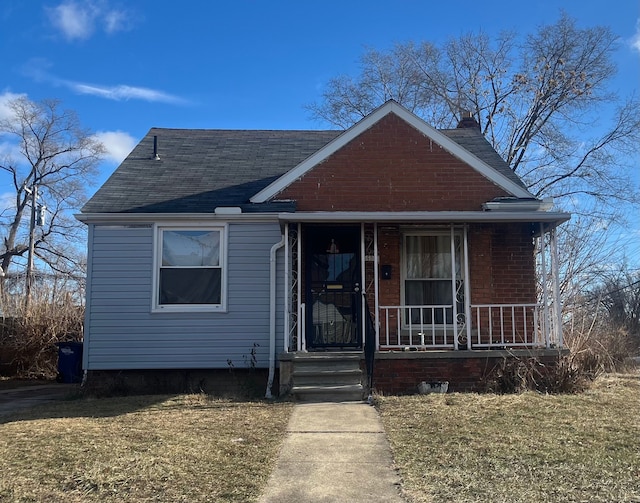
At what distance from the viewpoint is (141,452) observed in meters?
5.40

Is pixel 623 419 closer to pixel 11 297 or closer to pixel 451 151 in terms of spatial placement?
pixel 451 151

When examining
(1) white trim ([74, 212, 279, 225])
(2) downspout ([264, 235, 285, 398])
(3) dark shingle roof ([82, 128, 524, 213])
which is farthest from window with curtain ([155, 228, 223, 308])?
(2) downspout ([264, 235, 285, 398])

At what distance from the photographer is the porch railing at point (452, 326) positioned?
31.9 feet

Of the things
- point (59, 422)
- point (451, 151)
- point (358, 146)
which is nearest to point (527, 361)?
point (451, 151)

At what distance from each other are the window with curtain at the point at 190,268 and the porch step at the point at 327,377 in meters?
2.18

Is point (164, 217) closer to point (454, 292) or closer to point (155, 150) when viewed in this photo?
point (155, 150)

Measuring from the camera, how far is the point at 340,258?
1019 centimetres

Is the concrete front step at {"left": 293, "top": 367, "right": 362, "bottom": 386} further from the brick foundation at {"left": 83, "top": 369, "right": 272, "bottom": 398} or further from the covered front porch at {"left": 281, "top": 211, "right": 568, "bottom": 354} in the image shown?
the brick foundation at {"left": 83, "top": 369, "right": 272, "bottom": 398}

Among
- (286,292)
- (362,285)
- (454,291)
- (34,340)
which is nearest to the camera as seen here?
(454,291)

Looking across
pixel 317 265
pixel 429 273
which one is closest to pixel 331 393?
pixel 317 265

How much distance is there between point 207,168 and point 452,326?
19.1 feet

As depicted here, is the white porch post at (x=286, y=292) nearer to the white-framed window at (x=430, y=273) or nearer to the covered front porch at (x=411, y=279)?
the covered front porch at (x=411, y=279)

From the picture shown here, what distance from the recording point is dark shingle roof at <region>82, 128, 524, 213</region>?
1037 cm

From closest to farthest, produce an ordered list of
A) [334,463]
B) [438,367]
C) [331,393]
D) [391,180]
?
1. [334,463]
2. [331,393]
3. [438,367]
4. [391,180]
